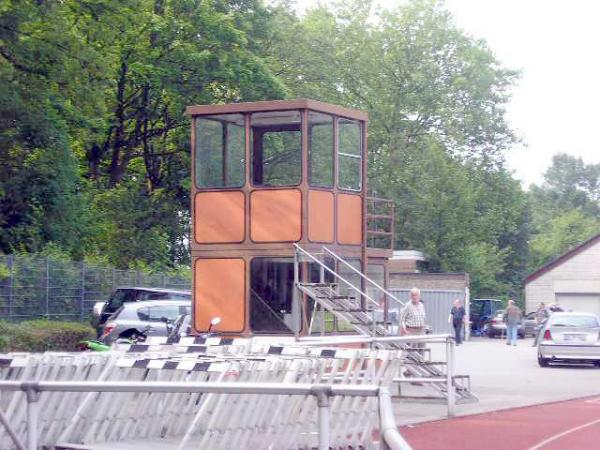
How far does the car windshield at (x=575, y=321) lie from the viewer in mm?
29219

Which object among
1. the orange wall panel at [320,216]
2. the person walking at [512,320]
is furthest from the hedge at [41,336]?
the person walking at [512,320]

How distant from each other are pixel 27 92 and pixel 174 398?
21192mm

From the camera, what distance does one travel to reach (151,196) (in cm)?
4512

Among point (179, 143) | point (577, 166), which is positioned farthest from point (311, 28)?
point (577, 166)

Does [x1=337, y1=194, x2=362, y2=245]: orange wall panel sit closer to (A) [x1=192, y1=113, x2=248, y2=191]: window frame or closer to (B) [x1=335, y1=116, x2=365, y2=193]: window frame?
(B) [x1=335, y1=116, x2=365, y2=193]: window frame

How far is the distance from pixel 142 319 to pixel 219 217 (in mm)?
5764

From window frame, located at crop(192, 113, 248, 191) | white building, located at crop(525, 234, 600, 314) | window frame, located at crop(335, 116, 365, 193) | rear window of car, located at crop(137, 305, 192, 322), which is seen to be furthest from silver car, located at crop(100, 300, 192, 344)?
white building, located at crop(525, 234, 600, 314)

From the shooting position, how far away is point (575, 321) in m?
29.5

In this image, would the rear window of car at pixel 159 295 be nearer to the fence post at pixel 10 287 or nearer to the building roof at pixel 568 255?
the fence post at pixel 10 287

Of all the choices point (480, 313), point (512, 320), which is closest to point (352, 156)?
point (512, 320)

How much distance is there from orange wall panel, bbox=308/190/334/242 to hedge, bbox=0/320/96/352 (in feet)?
23.2

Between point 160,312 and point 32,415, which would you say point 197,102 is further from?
point 32,415

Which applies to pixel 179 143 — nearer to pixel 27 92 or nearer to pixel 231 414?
pixel 27 92

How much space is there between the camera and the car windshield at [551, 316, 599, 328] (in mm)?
A: 29219
